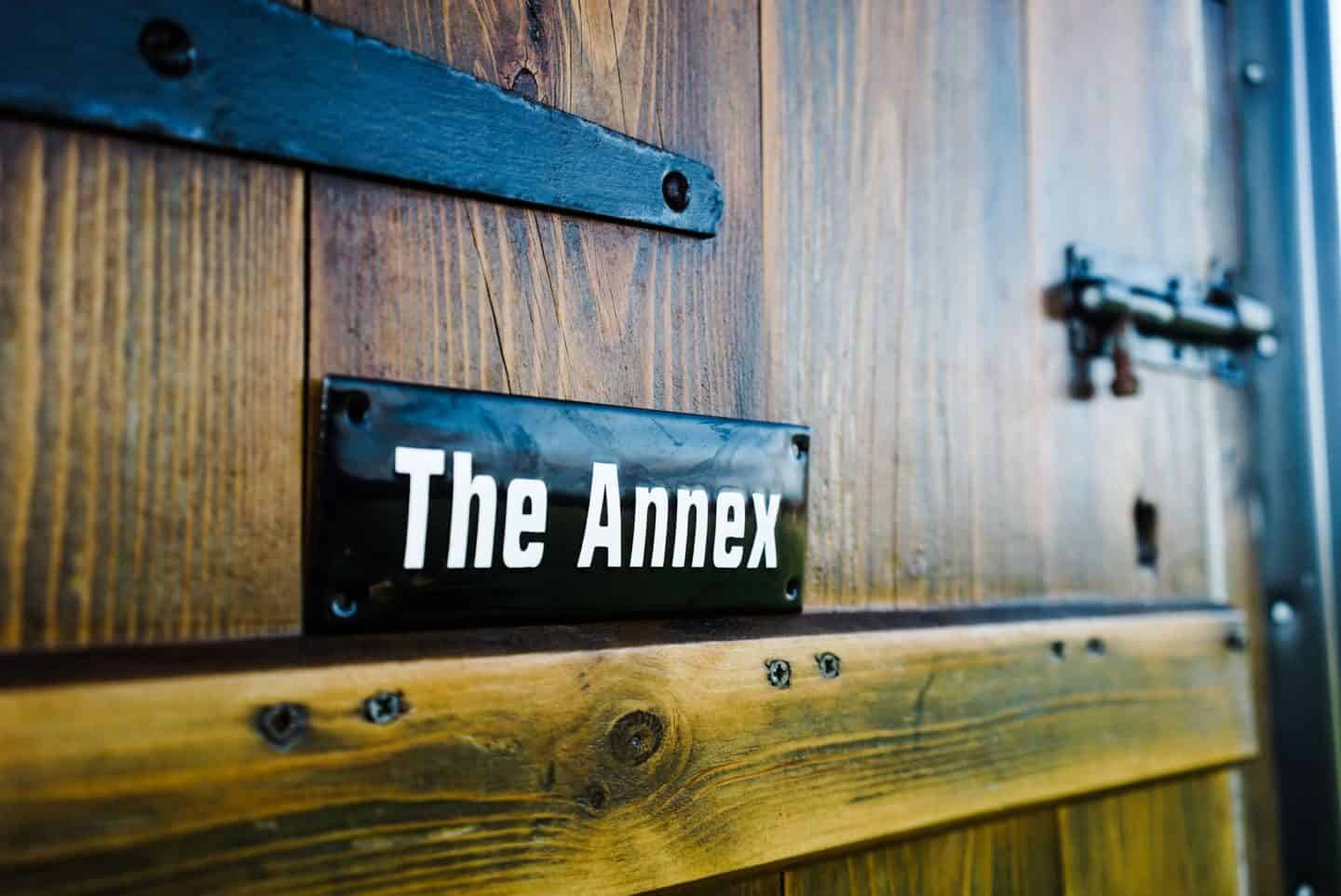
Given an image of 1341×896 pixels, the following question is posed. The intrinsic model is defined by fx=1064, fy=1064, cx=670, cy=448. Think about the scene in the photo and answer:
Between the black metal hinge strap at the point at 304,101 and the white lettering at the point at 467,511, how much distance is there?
12 centimetres

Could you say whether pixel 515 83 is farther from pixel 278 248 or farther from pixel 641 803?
pixel 641 803

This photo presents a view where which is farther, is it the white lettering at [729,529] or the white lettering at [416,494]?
the white lettering at [729,529]

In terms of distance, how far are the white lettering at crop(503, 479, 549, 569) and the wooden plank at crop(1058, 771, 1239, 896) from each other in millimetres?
454

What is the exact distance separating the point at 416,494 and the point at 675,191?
0.71 feet

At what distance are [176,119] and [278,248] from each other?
57 mm

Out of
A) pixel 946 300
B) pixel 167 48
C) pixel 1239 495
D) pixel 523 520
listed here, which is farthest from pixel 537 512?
pixel 1239 495

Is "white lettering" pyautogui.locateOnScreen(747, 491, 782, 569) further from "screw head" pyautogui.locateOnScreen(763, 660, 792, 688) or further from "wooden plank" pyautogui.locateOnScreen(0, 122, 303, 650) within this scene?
"wooden plank" pyautogui.locateOnScreen(0, 122, 303, 650)

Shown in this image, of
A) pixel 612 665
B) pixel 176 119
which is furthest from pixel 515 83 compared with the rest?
pixel 612 665

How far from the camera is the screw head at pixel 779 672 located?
524 millimetres

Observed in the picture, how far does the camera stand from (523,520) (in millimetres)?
444

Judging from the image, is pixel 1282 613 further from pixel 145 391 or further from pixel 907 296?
pixel 145 391

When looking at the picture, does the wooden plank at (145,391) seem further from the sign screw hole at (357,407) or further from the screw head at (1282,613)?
the screw head at (1282,613)

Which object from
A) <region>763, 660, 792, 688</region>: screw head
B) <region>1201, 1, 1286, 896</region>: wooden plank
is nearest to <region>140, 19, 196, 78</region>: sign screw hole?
<region>763, 660, 792, 688</region>: screw head

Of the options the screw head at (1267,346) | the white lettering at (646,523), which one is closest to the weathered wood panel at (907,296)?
the white lettering at (646,523)
